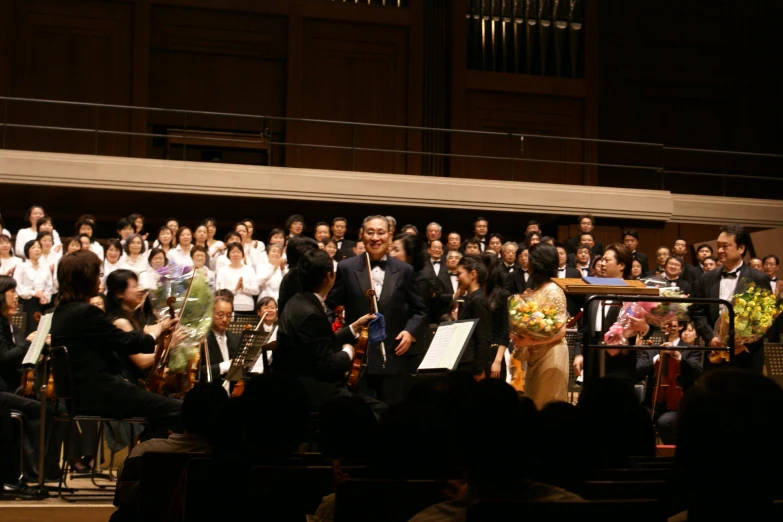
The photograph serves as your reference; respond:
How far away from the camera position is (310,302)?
472 cm

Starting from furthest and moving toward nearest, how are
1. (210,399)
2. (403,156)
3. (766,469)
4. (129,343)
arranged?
1. (403,156)
2. (129,343)
3. (210,399)
4. (766,469)

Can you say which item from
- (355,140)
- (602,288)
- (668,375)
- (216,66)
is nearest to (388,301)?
(602,288)

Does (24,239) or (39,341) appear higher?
(24,239)

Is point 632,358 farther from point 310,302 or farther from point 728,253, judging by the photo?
point 310,302

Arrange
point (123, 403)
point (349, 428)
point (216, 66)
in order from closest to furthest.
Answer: point (349, 428)
point (123, 403)
point (216, 66)

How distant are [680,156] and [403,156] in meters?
4.92

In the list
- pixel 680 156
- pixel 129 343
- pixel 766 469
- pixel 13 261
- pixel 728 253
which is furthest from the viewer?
pixel 680 156

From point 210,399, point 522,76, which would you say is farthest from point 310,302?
point 522,76

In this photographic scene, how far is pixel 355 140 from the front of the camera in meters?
15.0

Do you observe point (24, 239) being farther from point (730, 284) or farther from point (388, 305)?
point (730, 284)

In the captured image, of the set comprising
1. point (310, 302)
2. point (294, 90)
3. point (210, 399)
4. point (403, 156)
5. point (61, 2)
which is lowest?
point (210, 399)

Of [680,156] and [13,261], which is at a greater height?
[680,156]

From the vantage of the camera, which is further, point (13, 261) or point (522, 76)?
point (522, 76)

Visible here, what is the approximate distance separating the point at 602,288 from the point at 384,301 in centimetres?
137
